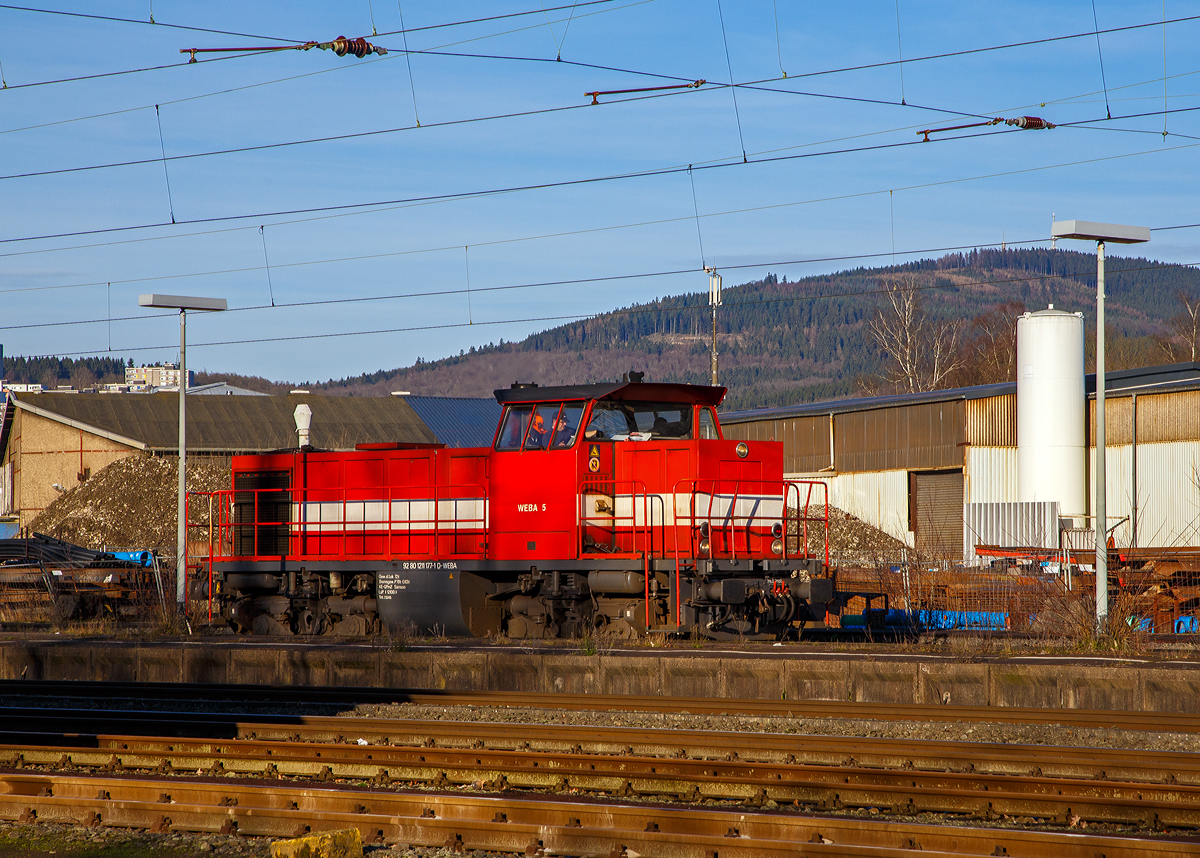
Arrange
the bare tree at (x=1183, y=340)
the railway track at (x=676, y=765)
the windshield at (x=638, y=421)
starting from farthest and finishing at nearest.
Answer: the bare tree at (x=1183, y=340) < the windshield at (x=638, y=421) < the railway track at (x=676, y=765)

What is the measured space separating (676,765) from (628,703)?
353 cm

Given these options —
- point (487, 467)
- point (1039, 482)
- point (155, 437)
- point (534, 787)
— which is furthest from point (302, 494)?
point (155, 437)

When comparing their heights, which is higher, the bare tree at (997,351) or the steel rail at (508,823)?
the bare tree at (997,351)

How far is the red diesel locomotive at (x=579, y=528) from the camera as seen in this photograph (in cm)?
1504

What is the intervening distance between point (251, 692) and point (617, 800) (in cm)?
696

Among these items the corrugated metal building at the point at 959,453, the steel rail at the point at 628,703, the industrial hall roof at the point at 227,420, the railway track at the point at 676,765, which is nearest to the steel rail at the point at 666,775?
the railway track at the point at 676,765

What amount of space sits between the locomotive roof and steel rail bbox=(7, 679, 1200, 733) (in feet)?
13.8

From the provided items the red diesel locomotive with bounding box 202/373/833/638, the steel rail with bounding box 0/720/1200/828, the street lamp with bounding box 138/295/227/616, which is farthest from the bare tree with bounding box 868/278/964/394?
the steel rail with bounding box 0/720/1200/828

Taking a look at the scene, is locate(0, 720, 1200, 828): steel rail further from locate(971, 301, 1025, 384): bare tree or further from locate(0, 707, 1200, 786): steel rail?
locate(971, 301, 1025, 384): bare tree

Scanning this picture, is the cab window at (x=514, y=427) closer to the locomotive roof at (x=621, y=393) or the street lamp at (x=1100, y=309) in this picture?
the locomotive roof at (x=621, y=393)

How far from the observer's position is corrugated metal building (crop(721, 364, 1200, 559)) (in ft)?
109

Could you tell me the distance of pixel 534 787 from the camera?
8.31 m

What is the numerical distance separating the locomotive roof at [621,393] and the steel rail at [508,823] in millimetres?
8169

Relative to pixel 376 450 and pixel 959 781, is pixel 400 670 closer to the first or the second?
pixel 376 450
